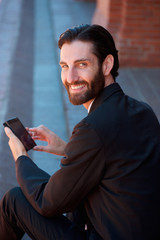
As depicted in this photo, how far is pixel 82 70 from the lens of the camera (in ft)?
6.57

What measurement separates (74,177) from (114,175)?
188mm

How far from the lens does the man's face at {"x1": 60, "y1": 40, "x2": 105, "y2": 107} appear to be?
6.46 ft

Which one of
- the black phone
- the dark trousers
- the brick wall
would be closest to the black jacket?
the dark trousers

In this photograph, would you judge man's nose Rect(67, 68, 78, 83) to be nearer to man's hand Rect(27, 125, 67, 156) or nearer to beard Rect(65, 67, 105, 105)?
beard Rect(65, 67, 105, 105)

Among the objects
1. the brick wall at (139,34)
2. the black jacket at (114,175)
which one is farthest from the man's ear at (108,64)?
the brick wall at (139,34)

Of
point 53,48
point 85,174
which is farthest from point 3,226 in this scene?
point 53,48

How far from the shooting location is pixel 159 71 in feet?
17.4

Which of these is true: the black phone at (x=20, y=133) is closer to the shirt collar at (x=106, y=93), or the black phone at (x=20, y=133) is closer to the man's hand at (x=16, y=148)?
the man's hand at (x=16, y=148)

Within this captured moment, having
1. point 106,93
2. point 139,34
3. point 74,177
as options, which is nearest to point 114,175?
point 74,177

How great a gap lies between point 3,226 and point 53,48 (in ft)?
18.0

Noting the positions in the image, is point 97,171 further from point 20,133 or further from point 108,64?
point 20,133

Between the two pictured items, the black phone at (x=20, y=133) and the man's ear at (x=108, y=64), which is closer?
the man's ear at (x=108, y=64)

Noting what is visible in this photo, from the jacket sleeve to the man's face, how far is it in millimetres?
324

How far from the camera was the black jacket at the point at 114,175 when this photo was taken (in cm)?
167
